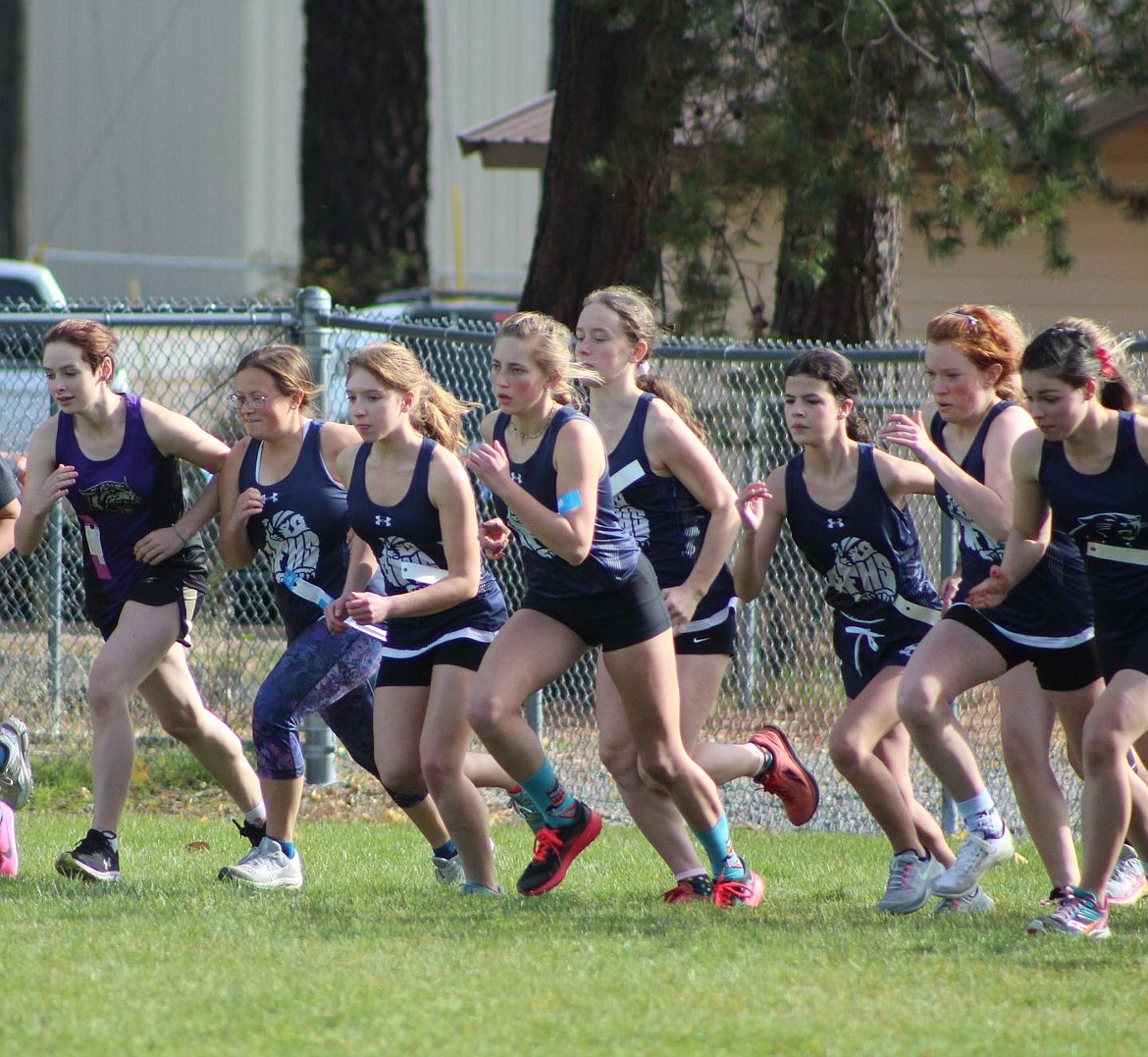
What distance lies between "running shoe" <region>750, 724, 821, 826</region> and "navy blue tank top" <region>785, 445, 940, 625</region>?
837 mm

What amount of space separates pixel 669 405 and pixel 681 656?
0.89m

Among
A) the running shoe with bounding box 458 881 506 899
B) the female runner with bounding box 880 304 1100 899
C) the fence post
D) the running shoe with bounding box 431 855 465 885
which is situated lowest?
the running shoe with bounding box 431 855 465 885

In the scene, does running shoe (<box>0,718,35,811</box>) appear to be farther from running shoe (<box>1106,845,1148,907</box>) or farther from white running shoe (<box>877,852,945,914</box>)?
running shoe (<box>1106,845,1148,907</box>)

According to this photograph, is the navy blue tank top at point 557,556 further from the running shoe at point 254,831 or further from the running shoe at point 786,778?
the running shoe at point 254,831

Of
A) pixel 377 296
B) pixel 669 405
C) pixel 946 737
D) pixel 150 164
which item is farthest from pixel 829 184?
pixel 150 164

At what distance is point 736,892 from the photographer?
588cm

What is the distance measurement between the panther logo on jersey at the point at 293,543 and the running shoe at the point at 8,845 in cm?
135

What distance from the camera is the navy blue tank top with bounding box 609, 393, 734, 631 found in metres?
6.02

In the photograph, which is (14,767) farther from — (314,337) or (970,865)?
(970,865)

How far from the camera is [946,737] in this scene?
569 centimetres

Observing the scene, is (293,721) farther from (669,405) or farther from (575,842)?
(669,405)

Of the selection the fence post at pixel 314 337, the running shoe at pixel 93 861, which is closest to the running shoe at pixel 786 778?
the running shoe at pixel 93 861

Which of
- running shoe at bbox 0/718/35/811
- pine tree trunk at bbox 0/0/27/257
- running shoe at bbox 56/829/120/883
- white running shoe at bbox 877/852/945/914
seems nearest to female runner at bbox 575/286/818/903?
white running shoe at bbox 877/852/945/914

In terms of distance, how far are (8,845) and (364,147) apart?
15809 mm
